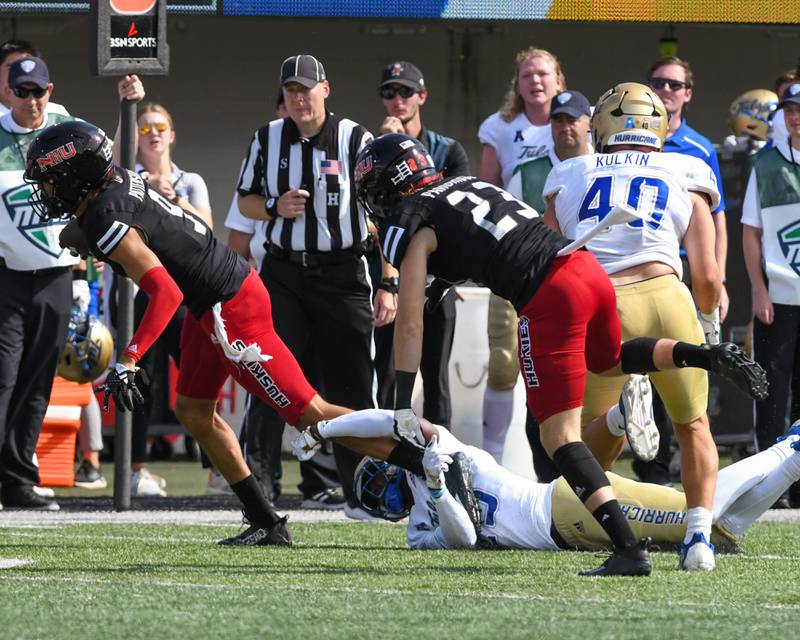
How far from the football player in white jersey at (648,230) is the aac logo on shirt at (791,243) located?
8.26 ft

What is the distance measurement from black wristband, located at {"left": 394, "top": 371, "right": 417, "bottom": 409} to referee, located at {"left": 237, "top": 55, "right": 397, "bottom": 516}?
93.9 inches

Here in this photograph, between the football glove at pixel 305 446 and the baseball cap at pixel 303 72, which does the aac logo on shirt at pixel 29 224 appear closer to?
the baseball cap at pixel 303 72

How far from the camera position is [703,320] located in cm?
608

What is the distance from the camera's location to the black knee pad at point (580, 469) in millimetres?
5062

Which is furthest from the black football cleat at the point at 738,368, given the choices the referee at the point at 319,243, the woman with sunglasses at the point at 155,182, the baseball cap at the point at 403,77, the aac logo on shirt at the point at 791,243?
the woman with sunglasses at the point at 155,182

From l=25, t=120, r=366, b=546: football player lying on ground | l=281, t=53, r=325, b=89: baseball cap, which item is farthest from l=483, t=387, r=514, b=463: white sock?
l=25, t=120, r=366, b=546: football player lying on ground

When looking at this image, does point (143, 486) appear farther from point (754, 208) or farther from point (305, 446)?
point (754, 208)

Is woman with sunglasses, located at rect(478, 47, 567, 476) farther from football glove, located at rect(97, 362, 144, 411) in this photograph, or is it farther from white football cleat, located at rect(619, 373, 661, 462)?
football glove, located at rect(97, 362, 144, 411)

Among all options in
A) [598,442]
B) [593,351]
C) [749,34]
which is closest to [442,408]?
[598,442]

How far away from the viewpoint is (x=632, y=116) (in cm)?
Answer: 583

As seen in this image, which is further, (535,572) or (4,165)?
(4,165)

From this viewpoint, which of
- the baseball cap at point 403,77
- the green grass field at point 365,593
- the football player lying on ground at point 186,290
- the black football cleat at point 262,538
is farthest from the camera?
the baseball cap at point 403,77

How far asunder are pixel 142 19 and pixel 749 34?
7.41 metres

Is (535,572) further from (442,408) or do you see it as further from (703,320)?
(442,408)
